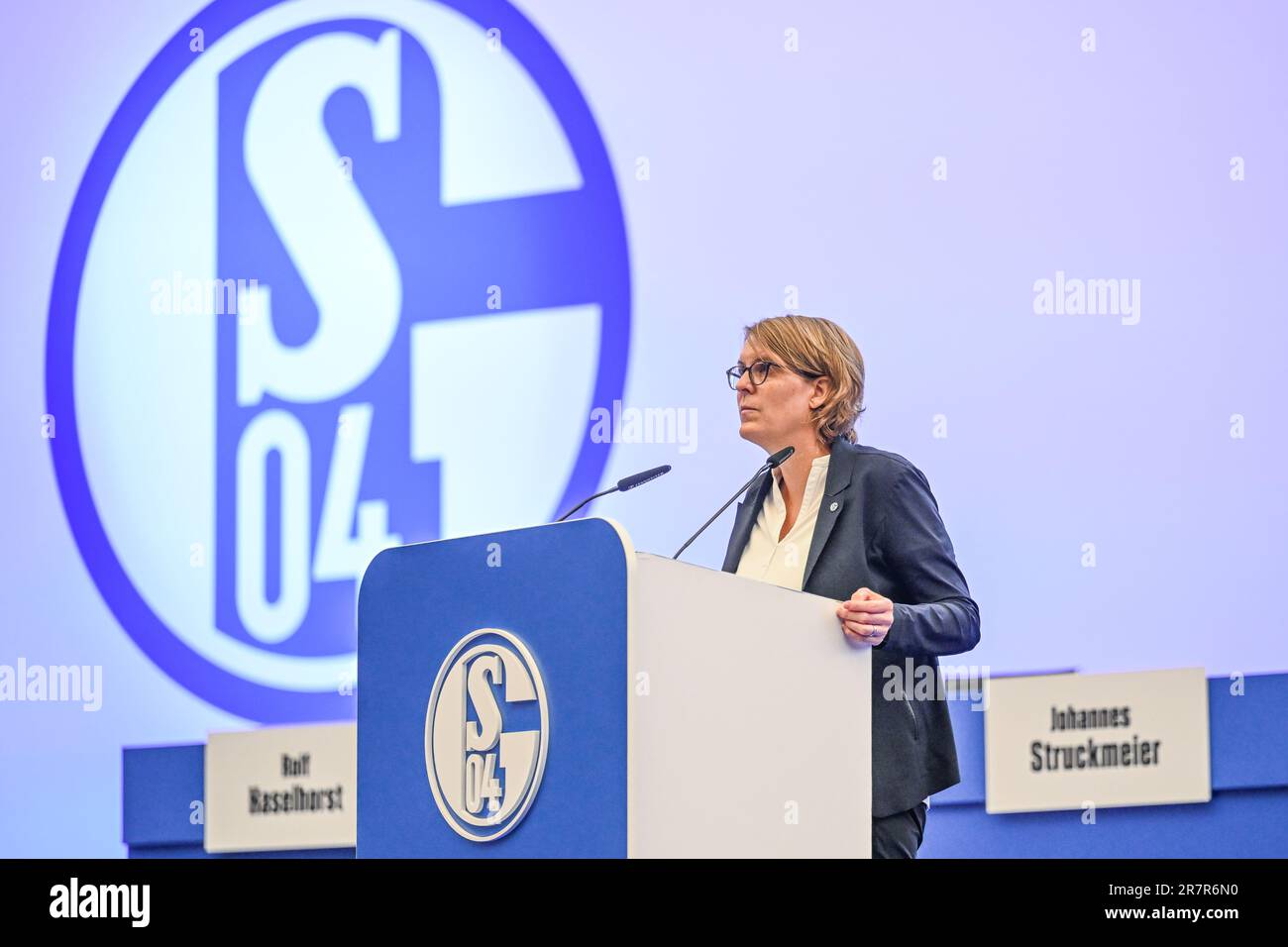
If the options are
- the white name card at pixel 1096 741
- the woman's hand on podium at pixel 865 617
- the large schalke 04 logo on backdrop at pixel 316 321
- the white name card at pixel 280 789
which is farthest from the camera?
the white name card at pixel 280 789

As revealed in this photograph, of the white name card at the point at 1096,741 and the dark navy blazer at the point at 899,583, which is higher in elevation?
the dark navy blazer at the point at 899,583

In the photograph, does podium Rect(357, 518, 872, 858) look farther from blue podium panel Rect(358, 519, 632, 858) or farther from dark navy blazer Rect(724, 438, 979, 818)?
dark navy blazer Rect(724, 438, 979, 818)

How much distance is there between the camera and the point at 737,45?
417cm

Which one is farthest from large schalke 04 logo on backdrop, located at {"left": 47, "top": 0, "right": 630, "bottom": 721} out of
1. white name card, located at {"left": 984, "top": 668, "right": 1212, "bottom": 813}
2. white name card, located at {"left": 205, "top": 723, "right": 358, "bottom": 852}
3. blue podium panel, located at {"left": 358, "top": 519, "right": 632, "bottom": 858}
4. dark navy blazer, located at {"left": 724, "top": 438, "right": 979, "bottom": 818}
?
blue podium panel, located at {"left": 358, "top": 519, "right": 632, "bottom": 858}

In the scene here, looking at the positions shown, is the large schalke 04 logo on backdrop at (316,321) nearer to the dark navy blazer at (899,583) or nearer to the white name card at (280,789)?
the white name card at (280,789)

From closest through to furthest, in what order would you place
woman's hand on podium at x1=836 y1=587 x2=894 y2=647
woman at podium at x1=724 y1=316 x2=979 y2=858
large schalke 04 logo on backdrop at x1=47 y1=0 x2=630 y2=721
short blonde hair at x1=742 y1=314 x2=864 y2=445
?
1. woman's hand on podium at x1=836 y1=587 x2=894 y2=647
2. woman at podium at x1=724 y1=316 x2=979 y2=858
3. short blonde hair at x1=742 y1=314 x2=864 y2=445
4. large schalke 04 logo on backdrop at x1=47 y1=0 x2=630 y2=721

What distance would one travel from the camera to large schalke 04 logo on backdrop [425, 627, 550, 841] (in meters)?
1.91

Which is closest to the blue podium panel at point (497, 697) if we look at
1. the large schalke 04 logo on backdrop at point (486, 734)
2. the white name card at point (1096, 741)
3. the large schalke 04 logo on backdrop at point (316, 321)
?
the large schalke 04 logo on backdrop at point (486, 734)

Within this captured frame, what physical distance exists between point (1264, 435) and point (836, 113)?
128 cm

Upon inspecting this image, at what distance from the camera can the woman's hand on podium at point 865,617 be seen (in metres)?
2.08

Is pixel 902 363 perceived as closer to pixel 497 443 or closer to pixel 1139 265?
pixel 1139 265

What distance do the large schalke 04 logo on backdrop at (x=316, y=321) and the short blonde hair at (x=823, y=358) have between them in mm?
1693

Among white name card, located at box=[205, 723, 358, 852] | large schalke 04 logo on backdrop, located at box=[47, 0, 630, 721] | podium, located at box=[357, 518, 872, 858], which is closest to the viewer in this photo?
podium, located at box=[357, 518, 872, 858]

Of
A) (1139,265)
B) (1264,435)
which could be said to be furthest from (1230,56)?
(1264,435)
